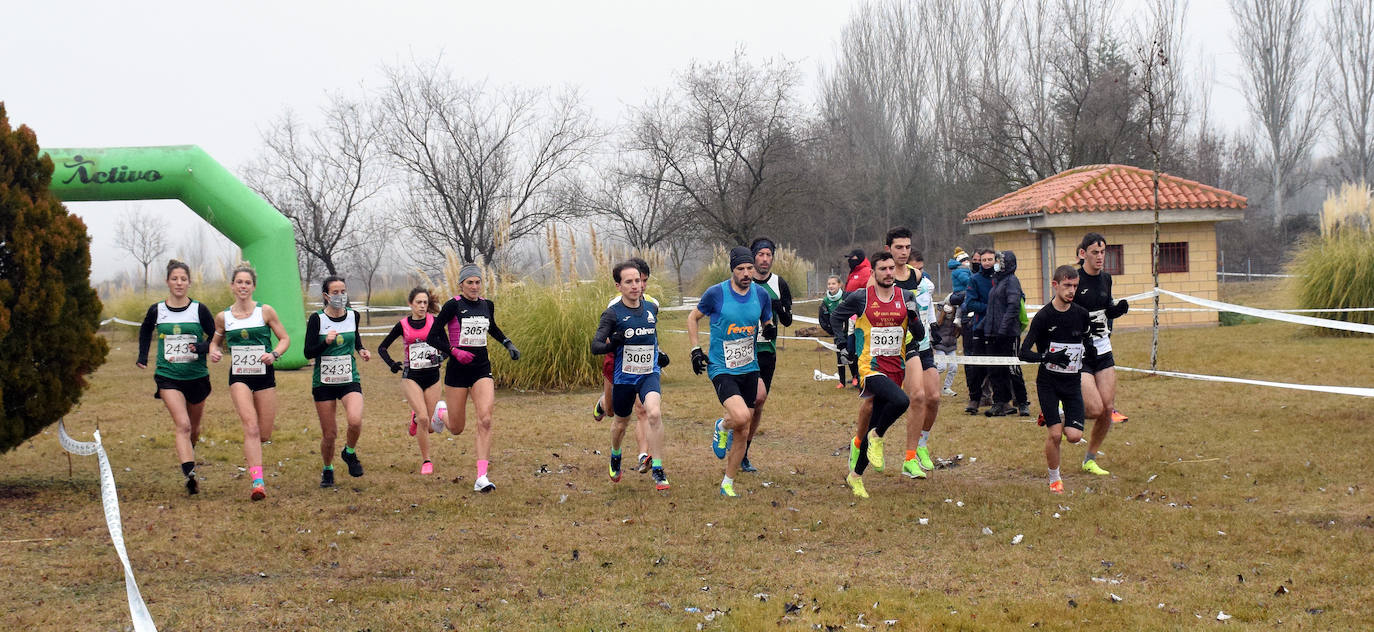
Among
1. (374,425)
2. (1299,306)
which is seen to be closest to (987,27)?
(1299,306)

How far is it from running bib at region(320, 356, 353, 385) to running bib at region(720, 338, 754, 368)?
122 inches

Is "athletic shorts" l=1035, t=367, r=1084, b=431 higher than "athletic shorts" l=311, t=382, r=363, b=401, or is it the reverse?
"athletic shorts" l=311, t=382, r=363, b=401

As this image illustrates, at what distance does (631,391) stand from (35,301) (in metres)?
4.46

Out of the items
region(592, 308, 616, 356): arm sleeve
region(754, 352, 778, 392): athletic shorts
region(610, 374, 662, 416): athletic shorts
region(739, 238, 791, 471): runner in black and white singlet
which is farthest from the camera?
region(754, 352, 778, 392): athletic shorts

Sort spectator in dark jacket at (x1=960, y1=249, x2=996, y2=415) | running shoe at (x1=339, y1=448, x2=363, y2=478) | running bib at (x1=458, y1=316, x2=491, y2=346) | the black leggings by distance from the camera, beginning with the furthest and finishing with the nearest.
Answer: spectator in dark jacket at (x1=960, y1=249, x2=996, y2=415) < running shoe at (x1=339, y1=448, x2=363, y2=478) < running bib at (x1=458, y1=316, x2=491, y2=346) < the black leggings

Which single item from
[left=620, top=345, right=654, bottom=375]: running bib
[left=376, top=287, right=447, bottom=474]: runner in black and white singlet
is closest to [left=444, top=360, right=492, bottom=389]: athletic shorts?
[left=376, top=287, right=447, bottom=474]: runner in black and white singlet

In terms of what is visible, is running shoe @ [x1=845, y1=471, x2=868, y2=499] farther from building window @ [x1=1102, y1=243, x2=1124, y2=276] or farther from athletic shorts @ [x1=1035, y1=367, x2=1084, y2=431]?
building window @ [x1=1102, y1=243, x2=1124, y2=276]

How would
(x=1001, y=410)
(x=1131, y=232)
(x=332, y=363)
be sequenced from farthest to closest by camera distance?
(x=1131, y=232), (x=1001, y=410), (x=332, y=363)

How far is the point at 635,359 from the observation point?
8.37 meters

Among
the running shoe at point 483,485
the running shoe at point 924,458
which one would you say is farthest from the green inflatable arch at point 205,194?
the running shoe at point 924,458

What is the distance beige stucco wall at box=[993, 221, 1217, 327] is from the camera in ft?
75.7

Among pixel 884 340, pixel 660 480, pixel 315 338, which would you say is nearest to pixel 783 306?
pixel 884 340

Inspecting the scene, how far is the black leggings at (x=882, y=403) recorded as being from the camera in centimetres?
791

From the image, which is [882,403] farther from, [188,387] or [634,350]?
[188,387]
